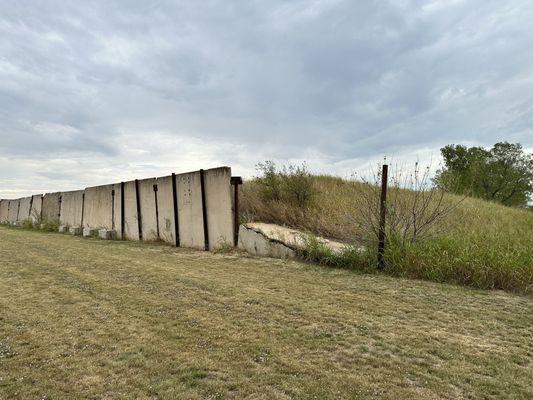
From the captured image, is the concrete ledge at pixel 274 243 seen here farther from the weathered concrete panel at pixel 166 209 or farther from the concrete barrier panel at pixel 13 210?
the concrete barrier panel at pixel 13 210

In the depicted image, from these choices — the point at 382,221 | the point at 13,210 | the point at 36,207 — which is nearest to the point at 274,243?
the point at 382,221

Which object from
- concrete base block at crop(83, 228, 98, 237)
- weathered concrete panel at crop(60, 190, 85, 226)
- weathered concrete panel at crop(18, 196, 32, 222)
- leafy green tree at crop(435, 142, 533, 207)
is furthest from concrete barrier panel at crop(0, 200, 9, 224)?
leafy green tree at crop(435, 142, 533, 207)

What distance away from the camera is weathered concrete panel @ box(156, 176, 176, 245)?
8.56m

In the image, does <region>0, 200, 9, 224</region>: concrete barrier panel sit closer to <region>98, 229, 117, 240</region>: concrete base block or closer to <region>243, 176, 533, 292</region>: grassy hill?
<region>98, 229, 117, 240</region>: concrete base block

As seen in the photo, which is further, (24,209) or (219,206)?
(24,209)

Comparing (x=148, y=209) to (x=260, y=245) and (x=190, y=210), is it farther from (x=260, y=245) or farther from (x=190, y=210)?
(x=260, y=245)

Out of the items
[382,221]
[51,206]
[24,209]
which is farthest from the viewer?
[24,209]

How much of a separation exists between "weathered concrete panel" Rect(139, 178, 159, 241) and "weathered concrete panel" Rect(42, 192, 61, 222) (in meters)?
7.22

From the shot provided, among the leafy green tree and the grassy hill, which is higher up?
the leafy green tree

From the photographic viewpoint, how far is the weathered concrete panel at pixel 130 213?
9.89m

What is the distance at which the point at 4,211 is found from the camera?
21500mm

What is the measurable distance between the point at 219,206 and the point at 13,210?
1816 centimetres

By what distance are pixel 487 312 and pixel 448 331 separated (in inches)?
29.8

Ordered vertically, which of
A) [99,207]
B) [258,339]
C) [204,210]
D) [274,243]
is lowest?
[258,339]
